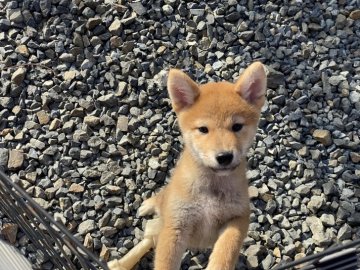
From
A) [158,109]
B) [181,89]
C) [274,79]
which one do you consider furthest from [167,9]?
[181,89]

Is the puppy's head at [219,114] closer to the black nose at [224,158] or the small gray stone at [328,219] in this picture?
the black nose at [224,158]

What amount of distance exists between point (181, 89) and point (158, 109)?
3.07 feet

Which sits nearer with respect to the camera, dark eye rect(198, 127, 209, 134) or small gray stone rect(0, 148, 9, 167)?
dark eye rect(198, 127, 209, 134)

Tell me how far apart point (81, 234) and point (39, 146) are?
2.07ft

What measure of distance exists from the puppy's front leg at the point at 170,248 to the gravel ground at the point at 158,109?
1.70 feet

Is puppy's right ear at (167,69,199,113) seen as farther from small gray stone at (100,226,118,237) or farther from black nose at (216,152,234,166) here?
small gray stone at (100,226,118,237)

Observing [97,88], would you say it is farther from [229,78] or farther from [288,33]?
[288,33]

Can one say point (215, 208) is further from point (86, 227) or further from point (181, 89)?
point (86, 227)

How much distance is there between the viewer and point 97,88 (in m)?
3.89

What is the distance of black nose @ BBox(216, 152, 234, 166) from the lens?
2707 mm

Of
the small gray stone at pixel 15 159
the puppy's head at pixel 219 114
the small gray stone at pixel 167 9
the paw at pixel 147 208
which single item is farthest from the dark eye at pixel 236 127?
the small gray stone at pixel 167 9

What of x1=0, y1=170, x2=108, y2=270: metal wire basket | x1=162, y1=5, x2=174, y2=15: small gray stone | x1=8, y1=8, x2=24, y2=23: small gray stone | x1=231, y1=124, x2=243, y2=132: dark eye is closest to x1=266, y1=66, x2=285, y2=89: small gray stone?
x1=162, y1=5, x2=174, y2=15: small gray stone

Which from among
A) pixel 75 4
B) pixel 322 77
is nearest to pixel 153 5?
pixel 75 4

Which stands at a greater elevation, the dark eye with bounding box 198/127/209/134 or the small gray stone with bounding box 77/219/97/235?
the dark eye with bounding box 198/127/209/134
